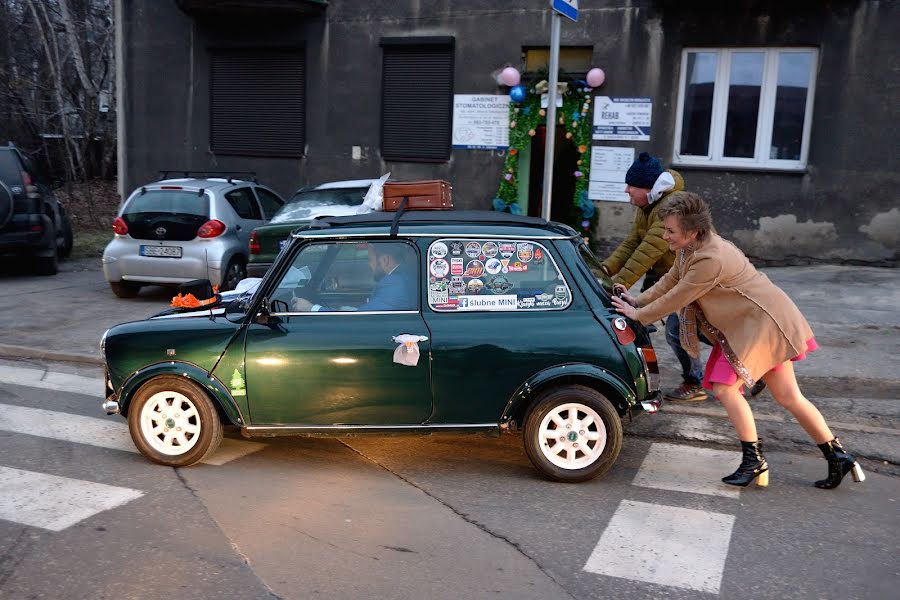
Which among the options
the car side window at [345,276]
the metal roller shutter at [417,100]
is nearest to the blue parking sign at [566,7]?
the car side window at [345,276]

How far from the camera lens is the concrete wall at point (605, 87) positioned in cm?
1327

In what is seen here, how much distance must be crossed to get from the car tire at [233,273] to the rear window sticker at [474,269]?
6311 mm

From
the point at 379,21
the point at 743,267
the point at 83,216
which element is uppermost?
the point at 379,21

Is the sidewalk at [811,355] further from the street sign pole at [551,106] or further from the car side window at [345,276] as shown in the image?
the car side window at [345,276]

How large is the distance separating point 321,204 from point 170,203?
190 centimetres

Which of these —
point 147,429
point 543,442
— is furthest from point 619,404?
point 147,429

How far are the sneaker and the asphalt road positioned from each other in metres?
0.96

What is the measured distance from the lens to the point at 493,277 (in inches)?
212

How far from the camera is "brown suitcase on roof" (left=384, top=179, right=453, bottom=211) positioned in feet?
20.2

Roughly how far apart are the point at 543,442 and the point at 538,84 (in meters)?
10.5

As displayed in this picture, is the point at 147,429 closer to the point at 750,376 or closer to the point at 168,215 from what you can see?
the point at 750,376

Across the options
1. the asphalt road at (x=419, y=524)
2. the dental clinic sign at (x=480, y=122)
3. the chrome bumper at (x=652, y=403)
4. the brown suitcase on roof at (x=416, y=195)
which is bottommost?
the asphalt road at (x=419, y=524)

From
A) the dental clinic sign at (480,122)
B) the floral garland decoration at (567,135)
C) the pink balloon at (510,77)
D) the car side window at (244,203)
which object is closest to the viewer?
the car side window at (244,203)

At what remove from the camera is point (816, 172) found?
13.5 meters
